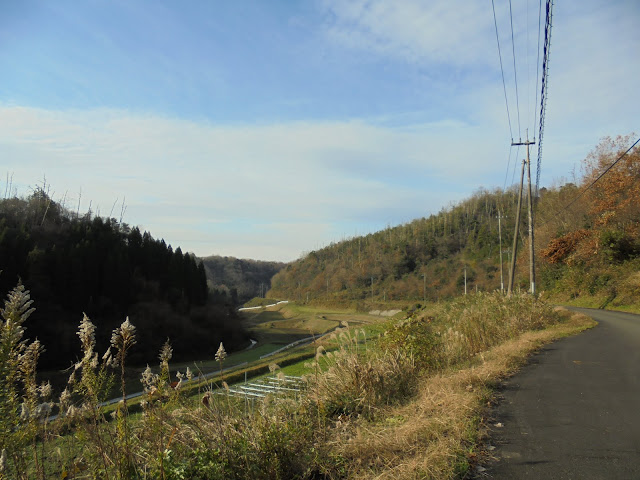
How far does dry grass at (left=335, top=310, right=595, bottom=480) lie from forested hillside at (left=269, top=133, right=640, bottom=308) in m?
24.3

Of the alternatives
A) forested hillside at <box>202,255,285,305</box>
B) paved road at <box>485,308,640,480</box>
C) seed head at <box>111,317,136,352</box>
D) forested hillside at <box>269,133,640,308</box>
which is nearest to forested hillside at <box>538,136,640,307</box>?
forested hillside at <box>269,133,640,308</box>

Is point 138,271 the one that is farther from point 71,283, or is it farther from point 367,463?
point 367,463

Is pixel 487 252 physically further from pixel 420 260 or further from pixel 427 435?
pixel 427 435

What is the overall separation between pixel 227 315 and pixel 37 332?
2224 centimetres

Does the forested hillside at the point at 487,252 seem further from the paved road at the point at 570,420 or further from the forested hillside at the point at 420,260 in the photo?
the paved road at the point at 570,420

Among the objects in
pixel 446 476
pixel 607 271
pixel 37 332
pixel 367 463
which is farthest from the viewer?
pixel 37 332

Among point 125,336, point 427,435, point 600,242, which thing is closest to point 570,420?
point 427,435

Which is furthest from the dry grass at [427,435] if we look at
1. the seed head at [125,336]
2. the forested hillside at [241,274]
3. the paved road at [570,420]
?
the forested hillside at [241,274]

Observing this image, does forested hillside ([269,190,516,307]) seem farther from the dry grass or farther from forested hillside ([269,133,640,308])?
the dry grass

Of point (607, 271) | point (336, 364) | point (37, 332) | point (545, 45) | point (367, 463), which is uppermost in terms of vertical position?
point (545, 45)

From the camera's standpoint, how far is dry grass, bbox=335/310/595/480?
152 inches

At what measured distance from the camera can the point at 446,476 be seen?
12.1ft

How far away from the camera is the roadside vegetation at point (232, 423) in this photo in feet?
10.4

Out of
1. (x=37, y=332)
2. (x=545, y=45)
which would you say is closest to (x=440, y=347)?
(x=545, y=45)
